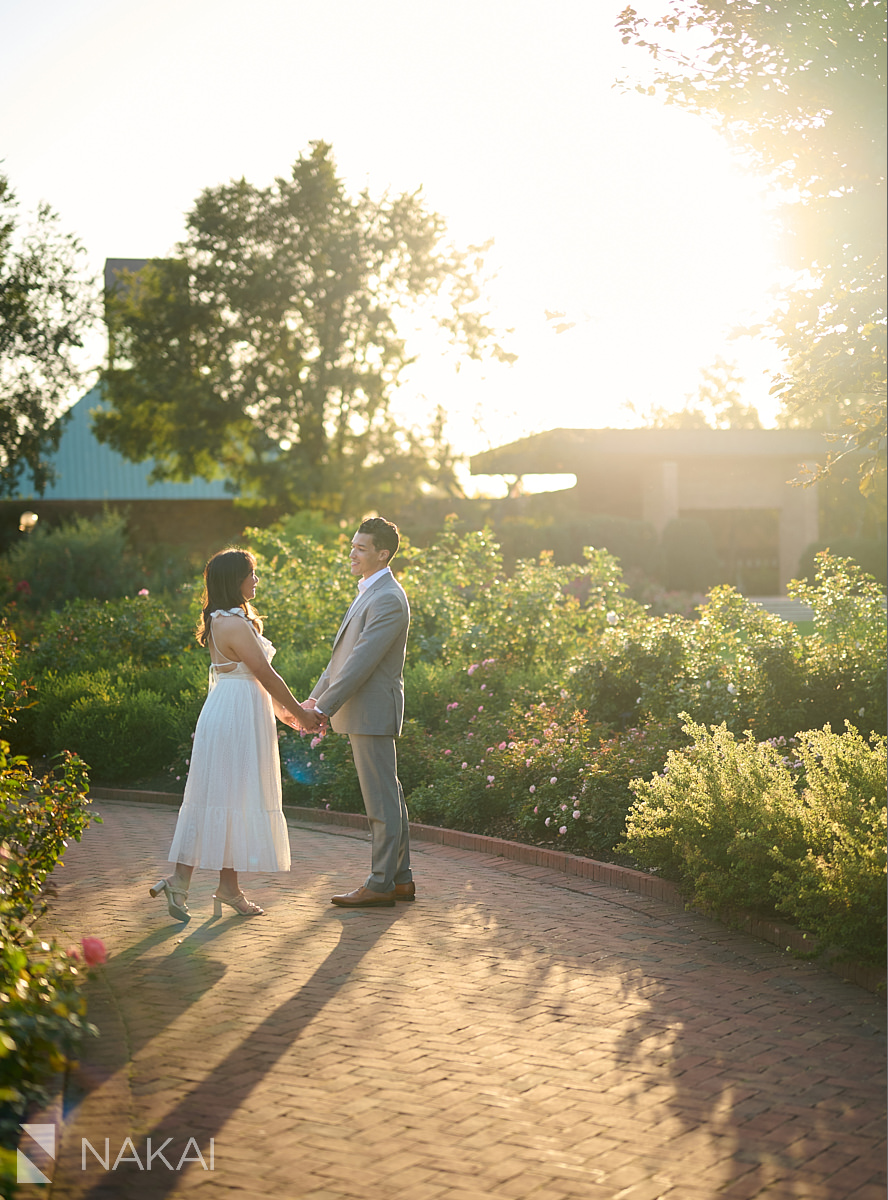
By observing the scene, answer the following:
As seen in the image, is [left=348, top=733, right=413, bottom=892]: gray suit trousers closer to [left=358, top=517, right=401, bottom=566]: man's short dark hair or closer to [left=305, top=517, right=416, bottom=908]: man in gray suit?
[left=305, top=517, right=416, bottom=908]: man in gray suit

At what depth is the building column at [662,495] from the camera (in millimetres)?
37000

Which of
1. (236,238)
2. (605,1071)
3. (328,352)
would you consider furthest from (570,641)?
(236,238)

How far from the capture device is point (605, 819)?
7.94m

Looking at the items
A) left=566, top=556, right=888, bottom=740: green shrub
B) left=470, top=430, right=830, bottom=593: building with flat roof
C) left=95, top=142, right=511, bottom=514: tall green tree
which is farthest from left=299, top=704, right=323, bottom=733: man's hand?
left=470, top=430, right=830, bottom=593: building with flat roof

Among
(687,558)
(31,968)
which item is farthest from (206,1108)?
(687,558)

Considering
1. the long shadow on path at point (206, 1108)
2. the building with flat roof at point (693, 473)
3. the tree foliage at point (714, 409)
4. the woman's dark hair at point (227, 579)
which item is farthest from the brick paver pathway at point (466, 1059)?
the tree foliage at point (714, 409)

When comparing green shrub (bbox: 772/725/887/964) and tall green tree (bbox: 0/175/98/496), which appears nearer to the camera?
green shrub (bbox: 772/725/887/964)

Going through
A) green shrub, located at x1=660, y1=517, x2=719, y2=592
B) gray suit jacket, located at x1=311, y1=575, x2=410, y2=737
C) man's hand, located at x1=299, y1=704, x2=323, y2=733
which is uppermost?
green shrub, located at x1=660, y1=517, x2=719, y2=592

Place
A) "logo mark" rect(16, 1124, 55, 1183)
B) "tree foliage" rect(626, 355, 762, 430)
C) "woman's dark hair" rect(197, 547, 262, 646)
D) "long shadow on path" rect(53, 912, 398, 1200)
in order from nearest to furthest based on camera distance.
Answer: "logo mark" rect(16, 1124, 55, 1183), "long shadow on path" rect(53, 912, 398, 1200), "woman's dark hair" rect(197, 547, 262, 646), "tree foliage" rect(626, 355, 762, 430)

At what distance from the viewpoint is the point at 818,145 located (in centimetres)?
576

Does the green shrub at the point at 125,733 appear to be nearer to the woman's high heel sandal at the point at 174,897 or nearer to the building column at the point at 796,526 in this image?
the woman's high heel sandal at the point at 174,897

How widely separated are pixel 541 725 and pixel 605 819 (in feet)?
6.13

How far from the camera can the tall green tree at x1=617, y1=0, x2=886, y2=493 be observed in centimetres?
551

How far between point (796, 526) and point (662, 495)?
4825 millimetres
